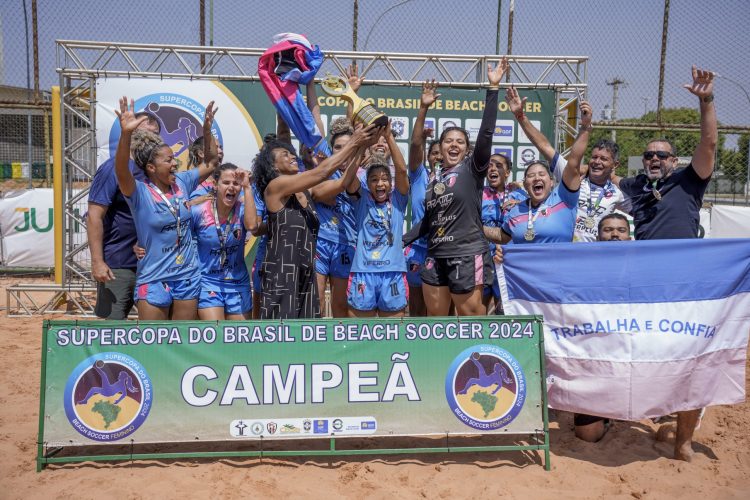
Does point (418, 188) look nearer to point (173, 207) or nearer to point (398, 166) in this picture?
point (398, 166)

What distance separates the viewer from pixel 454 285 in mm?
4418

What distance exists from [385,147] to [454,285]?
4.80 feet

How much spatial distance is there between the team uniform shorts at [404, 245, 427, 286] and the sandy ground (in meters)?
1.69

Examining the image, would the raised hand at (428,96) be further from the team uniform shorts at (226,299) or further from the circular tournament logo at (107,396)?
the circular tournament logo at (107,396)

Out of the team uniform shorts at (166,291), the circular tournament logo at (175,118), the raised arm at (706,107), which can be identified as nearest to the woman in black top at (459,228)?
the raised arm at (706,107)

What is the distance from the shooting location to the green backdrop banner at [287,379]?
376 cm

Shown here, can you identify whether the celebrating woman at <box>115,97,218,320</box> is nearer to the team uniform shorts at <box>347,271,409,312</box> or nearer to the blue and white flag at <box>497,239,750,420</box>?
the team uniform shorts at <box>347,271,409,312</box>

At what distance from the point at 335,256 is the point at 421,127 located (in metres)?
1.24

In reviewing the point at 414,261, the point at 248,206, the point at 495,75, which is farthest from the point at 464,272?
the point at 248,206

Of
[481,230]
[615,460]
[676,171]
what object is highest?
[676,171]

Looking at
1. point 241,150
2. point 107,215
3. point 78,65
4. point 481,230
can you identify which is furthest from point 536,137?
point 78,65

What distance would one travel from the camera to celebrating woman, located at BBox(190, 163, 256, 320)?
4.45 m

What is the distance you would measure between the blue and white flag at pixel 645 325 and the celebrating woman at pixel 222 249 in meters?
2.16

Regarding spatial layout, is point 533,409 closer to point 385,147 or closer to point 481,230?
point 481,230
